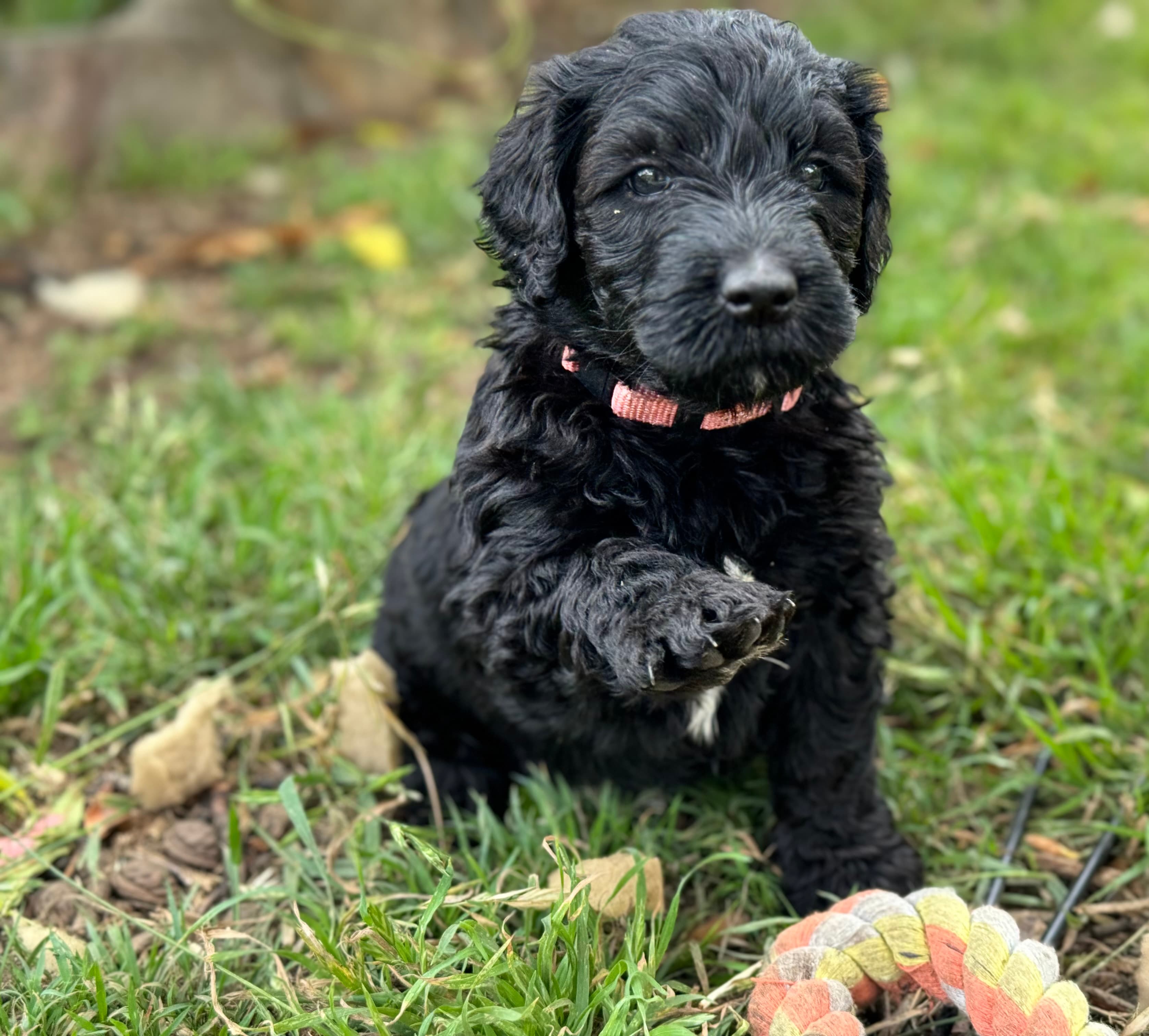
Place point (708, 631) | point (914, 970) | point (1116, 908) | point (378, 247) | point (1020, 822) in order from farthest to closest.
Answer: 1. point (378, 247)
2. point (1020, 822)
3. point (1116, 908)
4. point (914, 970)
5. point (708, 631)

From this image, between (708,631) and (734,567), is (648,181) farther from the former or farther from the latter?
(708,631)

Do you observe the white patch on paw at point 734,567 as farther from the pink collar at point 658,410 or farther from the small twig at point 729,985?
the small twig at point 729,985

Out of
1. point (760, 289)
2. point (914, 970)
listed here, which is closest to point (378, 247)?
point (760, 289)

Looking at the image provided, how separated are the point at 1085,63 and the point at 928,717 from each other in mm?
6624

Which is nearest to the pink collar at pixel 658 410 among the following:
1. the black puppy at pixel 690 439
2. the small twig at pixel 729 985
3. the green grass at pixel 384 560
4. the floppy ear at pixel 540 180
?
the black puppy at pixel 690 439

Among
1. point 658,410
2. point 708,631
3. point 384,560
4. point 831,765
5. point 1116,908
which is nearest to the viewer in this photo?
point 708,631

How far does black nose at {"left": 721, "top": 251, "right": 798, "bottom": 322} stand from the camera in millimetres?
2000

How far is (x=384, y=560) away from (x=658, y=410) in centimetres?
162

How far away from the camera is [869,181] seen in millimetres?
2506

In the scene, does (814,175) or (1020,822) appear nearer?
(814,175)

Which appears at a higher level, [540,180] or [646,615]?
[540,180]

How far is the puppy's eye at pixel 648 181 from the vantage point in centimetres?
224

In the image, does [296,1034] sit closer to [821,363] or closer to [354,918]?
[354,918]

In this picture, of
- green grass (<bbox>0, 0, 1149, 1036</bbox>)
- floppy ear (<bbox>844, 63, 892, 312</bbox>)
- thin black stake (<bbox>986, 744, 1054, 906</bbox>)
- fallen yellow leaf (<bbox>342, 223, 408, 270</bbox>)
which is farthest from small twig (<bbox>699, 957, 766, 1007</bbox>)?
fallen yellow leaf (<bbox>342, 223, 408, 270</bbox>)
